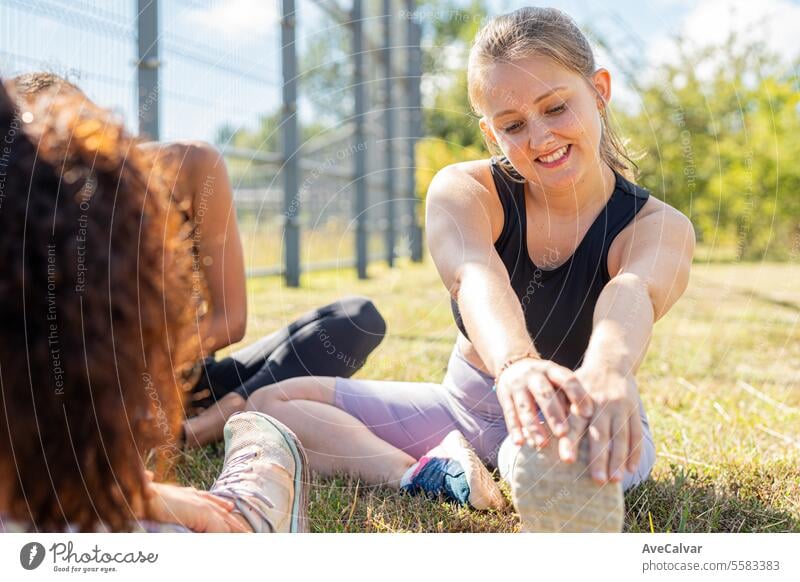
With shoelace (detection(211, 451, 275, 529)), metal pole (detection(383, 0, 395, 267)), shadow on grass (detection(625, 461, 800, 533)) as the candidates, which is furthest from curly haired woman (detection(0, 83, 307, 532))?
metal pole (detection(383, 0, 395, 267))

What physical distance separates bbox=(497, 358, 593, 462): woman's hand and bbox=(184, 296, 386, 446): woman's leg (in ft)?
2.20

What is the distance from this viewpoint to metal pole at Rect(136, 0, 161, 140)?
1984mm

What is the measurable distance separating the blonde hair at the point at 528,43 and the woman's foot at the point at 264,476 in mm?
439

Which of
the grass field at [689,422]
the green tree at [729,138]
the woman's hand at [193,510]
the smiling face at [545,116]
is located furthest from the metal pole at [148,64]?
the woman's hand at [193,510]

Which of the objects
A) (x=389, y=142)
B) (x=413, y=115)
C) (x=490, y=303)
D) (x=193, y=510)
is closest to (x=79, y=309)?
(x=193, y=510)

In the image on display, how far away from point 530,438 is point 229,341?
75 centimetres

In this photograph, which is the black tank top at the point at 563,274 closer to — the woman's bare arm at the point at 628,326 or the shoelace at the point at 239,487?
the woman's bare arm at the point at 628,326

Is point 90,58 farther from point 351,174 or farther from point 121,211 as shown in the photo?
point 351,174

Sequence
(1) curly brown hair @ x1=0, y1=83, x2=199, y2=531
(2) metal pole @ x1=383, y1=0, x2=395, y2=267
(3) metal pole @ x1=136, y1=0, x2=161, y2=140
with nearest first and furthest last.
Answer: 1. (1) curly brown hair @ x1=0, y1=83, x2=199, y2=531
2. (3) metal pole @ x1=136, y1=0, x2=161, y2=140
3. (2) metal pole @ x1=383, y1=0, x2=395, y2=267

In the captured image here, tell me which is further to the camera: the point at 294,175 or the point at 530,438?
the point at 294,175

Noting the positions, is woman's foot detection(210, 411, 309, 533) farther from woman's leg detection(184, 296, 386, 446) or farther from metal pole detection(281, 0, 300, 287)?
metal pole detection(281, 0, 300, 287)

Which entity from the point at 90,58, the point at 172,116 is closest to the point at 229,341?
the point at 90,58

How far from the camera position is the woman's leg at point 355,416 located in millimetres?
1104

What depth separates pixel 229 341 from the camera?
4.21ft
